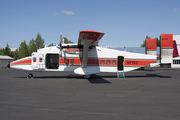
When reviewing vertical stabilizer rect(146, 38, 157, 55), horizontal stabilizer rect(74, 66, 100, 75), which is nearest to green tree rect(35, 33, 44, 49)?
horizontal stabilizer rect(74, 66, 100, 75)

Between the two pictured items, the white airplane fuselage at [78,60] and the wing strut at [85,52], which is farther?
the white airplane fuselage at [78,60]

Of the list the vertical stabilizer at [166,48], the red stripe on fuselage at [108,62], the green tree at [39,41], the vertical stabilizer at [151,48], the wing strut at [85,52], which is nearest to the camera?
the wing strut at [85,52]

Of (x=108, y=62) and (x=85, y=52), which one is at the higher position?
(x=85, y=52)

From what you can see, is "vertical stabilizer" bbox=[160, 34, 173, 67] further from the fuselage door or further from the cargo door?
the fuselage door

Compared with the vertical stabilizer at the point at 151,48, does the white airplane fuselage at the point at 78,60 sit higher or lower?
lower

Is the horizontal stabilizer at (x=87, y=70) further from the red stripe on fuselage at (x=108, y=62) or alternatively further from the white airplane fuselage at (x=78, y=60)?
the red stripe on fuselage at (x=108, y=62)

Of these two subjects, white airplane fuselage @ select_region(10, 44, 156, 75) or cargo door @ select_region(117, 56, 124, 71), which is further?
cargo door @ select_region(117, 56, 124, 71)

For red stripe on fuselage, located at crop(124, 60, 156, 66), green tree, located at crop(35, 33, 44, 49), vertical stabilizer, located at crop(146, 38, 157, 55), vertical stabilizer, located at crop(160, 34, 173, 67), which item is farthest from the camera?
green tree, located at crop(35, 33, 44, 49)

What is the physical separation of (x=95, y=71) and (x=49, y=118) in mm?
11694

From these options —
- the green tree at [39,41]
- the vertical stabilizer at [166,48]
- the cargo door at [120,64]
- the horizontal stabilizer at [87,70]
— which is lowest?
the horizontal stabilizer at [87,70]

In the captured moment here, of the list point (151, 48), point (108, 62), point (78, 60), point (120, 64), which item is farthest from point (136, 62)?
point (78, 60)

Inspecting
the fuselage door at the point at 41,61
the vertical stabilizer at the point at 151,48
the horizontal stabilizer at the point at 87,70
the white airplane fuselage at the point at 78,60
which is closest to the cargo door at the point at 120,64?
the white airplane fuselage at the point at 78,60

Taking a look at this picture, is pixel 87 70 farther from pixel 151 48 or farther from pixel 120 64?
pixel 151 48

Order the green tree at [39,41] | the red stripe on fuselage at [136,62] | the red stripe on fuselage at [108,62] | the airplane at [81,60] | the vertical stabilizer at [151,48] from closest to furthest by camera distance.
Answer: the airplane at [81,60]
the red stripe on fuselage at [108,62]
the red stripe on fuselage at [136,62]
the vertical stabilizer at [151,48]
the green tree at [39,41]
